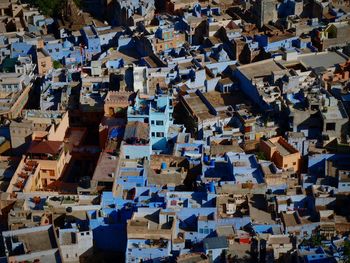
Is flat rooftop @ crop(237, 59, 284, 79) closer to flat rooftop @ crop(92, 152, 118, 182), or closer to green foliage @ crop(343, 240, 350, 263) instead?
flat rooftop @ crop(92, 152, 118, 182)

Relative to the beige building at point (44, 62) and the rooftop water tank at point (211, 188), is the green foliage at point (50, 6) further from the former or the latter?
the rooftop water tank at point (211, 188)

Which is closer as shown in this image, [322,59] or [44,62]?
[322,59]

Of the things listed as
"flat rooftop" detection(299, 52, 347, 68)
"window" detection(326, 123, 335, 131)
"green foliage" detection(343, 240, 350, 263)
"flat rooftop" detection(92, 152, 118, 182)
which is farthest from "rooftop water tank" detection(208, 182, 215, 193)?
"flat rooftop" detection(299, 52, 347, 68)

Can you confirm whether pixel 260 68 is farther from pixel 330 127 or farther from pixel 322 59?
pixel 330 127

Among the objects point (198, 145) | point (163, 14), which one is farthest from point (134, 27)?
point (198, 145)

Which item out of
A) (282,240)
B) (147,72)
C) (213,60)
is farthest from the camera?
(213,60)

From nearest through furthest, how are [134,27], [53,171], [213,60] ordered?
[53,171] → [213,60] → [134,27]

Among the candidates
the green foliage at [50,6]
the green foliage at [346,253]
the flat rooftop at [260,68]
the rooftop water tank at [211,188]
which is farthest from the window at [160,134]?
the green foliage at [50,6]

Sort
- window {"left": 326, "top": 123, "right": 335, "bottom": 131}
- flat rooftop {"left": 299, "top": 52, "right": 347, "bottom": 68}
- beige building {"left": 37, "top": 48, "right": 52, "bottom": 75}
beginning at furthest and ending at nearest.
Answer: beige building {"left": 37, "top": 48, "right": 52, "bottom": 75}, flat rooftop {"left": 299, "top": 52, "right": 347, "bottom": 68}, window {"left": 326, "top": 123, "right": 335, "bottom": 131}

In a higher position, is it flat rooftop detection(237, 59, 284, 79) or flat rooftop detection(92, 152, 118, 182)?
flat rooftop detection(237, 59, 284, 79)

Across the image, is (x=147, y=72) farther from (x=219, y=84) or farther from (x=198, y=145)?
(x=198, y=145)

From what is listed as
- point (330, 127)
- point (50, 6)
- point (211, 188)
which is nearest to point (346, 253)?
point (211, 188)
